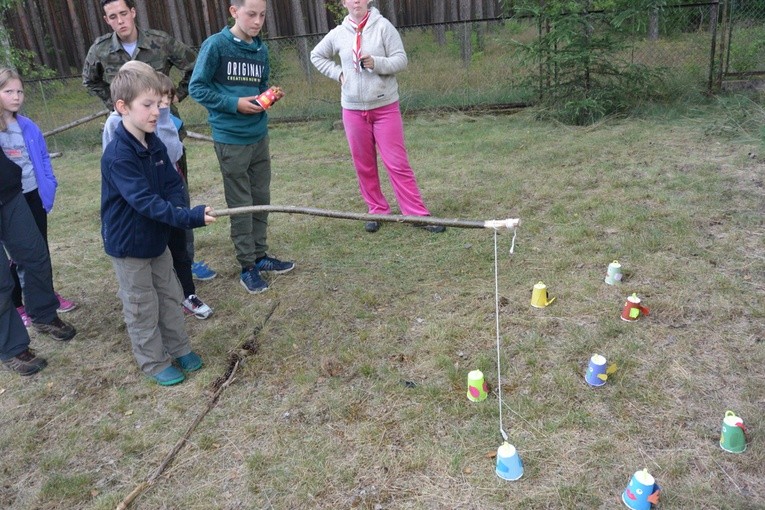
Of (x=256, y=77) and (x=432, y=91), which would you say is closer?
(x=256, y=77)

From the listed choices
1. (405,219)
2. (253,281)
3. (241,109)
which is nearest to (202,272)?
(253,281)

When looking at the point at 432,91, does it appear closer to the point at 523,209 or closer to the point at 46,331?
the point at 523,209

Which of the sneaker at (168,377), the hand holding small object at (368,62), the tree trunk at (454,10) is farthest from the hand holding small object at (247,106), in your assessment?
the tree trunk at (454,10)

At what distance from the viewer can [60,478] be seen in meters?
2.80

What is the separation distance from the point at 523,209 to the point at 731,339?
2439mm

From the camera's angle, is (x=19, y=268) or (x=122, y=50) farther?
(x=122, y=50)

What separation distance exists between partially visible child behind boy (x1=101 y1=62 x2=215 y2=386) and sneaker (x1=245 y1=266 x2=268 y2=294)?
88 centimetres

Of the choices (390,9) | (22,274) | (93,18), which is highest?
(93,18)

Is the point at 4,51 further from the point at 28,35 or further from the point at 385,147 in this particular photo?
the point at 385,147

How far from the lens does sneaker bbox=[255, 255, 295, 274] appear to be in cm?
475

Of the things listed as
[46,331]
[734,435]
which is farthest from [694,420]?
[46,331]

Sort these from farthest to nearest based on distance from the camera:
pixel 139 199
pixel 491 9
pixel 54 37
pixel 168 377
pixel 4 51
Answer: pixel 54 37
pixel 491 9
pixel 4 51
pixel 168 377
pixel 139 199

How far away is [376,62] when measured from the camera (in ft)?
15.9

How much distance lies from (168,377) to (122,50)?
7.68ft
